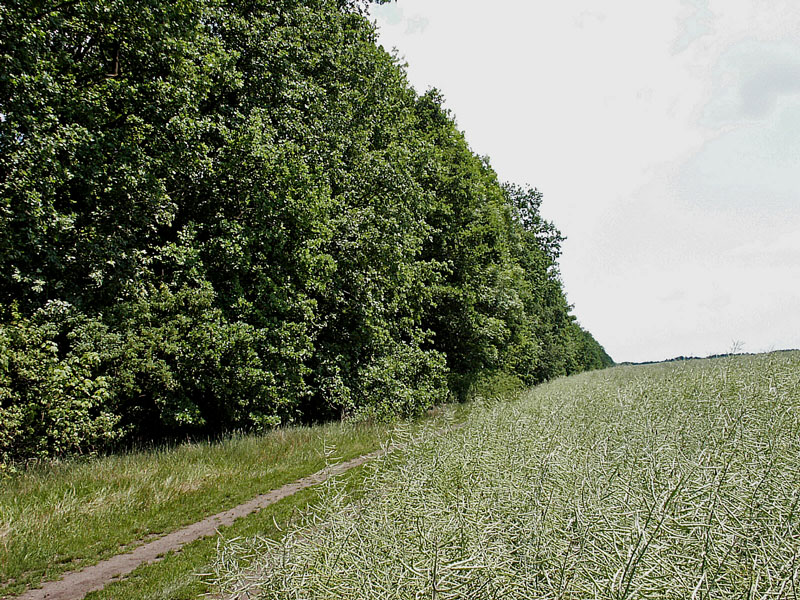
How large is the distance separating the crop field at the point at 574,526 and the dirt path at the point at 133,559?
1519mm

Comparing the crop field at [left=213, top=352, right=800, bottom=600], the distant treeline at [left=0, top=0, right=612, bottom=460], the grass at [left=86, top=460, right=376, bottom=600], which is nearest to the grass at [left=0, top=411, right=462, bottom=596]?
the grass at [left=86, top=460, right=376, bottom=600]

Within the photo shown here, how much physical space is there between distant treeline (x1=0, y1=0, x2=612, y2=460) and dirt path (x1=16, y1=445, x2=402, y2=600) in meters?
4.14

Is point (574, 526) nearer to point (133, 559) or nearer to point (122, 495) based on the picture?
point (133, 559)

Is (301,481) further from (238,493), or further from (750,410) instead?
(750,410)

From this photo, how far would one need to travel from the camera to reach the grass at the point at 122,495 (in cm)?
611

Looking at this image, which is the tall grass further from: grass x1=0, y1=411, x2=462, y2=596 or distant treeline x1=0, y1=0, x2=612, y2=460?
distant treeline x1=0, y1=0, x2=612, y2=460

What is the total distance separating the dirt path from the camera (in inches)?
208

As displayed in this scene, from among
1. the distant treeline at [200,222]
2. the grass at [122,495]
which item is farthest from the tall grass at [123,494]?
the distant treeline at [200,222]

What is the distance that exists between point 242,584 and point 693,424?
5200 millimetres

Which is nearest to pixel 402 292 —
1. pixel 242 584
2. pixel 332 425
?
pixel 332 425

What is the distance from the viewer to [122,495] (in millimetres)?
7914

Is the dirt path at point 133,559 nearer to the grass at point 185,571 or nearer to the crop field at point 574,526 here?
the grass at point 185,571

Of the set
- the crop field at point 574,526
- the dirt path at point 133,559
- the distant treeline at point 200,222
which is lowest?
the dirt path at point 133,559

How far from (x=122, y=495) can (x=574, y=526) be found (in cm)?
758
